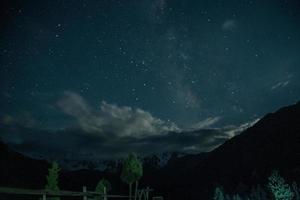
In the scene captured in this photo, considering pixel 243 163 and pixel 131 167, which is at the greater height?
pixel 243 163

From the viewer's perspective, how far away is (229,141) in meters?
192

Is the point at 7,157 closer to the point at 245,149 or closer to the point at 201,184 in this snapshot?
the point at 201,184

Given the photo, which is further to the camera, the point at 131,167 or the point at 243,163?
the point at 243,163

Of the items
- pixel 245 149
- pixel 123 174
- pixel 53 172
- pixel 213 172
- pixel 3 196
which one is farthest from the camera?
pixel 213 172

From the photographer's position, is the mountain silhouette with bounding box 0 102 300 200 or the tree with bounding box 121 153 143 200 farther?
the mountain silhouette with bounding box 0 102 300 200

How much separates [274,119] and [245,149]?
2449 cm

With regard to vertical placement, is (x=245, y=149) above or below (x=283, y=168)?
above

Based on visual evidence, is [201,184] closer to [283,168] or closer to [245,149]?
[245,149]

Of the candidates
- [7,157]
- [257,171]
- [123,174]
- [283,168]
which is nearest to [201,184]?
[257,171]

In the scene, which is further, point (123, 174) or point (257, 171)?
point (257, 171)

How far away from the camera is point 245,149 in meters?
161

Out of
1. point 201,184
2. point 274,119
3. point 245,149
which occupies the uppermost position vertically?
point 274,119

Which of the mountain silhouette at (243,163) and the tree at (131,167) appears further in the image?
the mountain silhouette at (243,163)

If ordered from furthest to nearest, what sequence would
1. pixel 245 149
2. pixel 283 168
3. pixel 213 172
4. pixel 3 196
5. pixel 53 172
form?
1. pixel 213 172
2. pixel 245 149
3. pixel 3 196
4. pixel 283 168
5. pixel 53 172
